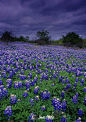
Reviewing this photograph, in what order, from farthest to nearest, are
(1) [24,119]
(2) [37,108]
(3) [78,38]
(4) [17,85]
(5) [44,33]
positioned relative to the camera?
(3) [78,38] < (5) [44,33] < (4) [17,85] < (2) [37,108] < (1) [24,119]

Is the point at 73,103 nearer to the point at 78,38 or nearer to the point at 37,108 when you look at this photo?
the point at 37,108

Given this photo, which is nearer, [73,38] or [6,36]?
[6,36]

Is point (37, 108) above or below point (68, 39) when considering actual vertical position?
below

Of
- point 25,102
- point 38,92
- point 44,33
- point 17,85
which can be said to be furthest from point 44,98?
point 44,33

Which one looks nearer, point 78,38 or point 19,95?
point 19,95

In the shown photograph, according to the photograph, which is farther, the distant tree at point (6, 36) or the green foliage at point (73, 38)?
the green foliage at point (73, 38)

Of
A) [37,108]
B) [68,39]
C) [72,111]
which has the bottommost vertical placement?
[72,111]

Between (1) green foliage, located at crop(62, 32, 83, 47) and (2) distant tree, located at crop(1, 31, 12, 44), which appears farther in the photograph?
(1) green foliage, located at crop(62, 32, 83, 47)

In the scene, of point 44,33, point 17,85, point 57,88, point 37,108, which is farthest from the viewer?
point 44,33

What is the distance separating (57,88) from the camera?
3.88 meters

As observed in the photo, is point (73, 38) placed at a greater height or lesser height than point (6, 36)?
greater

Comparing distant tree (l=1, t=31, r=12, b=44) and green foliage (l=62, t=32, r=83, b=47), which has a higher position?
green foliage (l=62, t=32, r=83, b=47)

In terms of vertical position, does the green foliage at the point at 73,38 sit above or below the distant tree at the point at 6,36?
above

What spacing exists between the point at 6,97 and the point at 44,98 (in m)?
1.24
